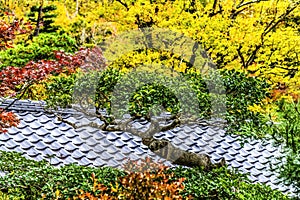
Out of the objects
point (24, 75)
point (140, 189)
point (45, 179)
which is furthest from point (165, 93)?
point (24, 75)

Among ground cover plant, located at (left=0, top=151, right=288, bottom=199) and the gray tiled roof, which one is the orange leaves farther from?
the gray tiled roof

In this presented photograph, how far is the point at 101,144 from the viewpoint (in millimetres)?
6074

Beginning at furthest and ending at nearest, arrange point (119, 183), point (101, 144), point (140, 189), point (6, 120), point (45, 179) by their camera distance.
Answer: point (101, 144), point (6, 120), point (119, 183), point (45, 179), point (140, 189)

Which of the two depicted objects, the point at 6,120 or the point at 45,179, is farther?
the point at 6,120

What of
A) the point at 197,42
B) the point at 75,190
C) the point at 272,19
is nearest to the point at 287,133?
the point at 75,190

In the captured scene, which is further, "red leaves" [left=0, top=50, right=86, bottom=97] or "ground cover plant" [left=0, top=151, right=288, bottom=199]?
"red leaves" [left=0, top=50, right=86, bottom=97]

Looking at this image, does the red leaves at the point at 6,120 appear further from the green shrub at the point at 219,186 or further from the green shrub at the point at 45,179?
the green shrub at the point at 219,186

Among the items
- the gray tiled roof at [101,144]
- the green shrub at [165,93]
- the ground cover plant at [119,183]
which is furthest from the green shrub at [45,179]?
the green shrub at [165,93]

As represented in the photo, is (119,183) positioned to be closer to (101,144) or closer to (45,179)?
(45,179)

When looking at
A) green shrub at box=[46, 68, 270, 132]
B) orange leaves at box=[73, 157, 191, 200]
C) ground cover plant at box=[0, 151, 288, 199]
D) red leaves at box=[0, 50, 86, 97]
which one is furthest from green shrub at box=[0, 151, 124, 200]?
red leaves at box=[0, 50, 86, 97]

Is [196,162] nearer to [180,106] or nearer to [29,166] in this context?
[180,106]

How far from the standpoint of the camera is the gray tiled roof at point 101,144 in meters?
5.77

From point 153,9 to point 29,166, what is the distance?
7.21m

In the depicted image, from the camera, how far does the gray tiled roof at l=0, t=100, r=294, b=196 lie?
18.9ft
